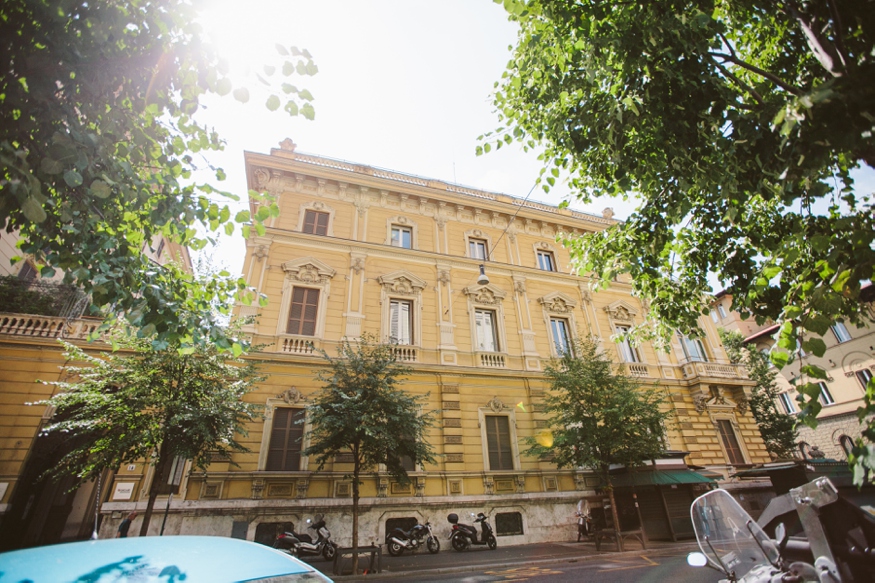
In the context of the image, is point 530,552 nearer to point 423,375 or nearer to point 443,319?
point 423,375

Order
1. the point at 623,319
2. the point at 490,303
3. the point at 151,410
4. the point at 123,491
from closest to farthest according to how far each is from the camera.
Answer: the point at 151,410
the point at 123,491
the point at 490,303
the point at 623,319

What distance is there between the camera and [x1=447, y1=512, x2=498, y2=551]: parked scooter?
37.7 feet

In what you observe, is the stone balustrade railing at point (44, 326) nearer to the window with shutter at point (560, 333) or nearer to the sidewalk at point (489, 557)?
the sidewalk at point (489, 557)

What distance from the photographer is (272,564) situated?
200cm

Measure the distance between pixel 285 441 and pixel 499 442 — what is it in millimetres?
7373

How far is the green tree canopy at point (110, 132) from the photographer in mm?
3822

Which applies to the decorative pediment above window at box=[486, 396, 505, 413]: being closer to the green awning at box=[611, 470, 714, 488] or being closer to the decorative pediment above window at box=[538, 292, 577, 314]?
the green awning at box=[611, 470, 714, 488]

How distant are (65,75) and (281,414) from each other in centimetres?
1063

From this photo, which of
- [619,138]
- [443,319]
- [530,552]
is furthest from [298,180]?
[530,552]

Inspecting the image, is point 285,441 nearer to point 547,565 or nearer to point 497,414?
point 497,414

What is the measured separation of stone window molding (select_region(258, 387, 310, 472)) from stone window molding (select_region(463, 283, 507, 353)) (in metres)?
7.18

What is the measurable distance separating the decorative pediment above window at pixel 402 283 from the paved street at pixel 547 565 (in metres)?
8.93

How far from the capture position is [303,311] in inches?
574

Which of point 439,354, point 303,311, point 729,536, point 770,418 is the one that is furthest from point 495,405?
point 770,418
